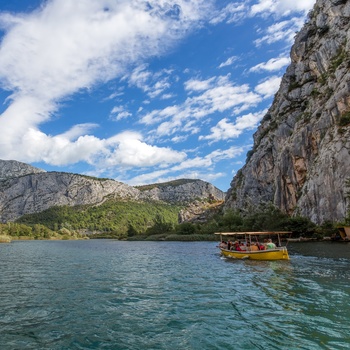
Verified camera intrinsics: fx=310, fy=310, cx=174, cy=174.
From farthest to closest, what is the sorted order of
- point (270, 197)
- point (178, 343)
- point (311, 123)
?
point (270, 197) → point (311, 123) → point (178, 343)

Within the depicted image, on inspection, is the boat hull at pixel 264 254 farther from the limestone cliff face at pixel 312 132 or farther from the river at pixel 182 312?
the limestone cliff face at pixel 312 132

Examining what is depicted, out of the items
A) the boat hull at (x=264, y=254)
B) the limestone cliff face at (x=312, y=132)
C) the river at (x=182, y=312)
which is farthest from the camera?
the limestone cliff face at (x=312, y=132)

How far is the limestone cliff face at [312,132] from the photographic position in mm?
77625

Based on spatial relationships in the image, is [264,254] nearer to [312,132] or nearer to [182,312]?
[182,312]

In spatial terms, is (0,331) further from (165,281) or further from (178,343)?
(165,281)

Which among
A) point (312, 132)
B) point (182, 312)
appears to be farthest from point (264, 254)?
Answer: point (312, 132)

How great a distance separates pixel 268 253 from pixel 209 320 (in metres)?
27.2

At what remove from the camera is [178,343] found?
1224cm

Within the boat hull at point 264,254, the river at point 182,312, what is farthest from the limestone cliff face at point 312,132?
the river at point 182,312

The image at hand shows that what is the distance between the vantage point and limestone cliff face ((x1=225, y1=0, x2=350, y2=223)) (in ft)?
255

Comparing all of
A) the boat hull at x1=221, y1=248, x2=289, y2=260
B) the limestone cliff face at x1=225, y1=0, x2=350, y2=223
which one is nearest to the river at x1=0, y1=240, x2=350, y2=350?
the boat hull at x1=221, y1=248, x2=289, y2=260

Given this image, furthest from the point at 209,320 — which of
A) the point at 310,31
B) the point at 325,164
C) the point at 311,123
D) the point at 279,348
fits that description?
the point at 310,31

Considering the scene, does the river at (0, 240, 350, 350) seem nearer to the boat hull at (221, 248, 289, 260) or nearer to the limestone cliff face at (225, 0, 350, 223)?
the boat hull at (221, 248, 289, 260)

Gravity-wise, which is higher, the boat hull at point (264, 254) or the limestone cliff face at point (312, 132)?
the limestone cliff face at point (312, 132)
